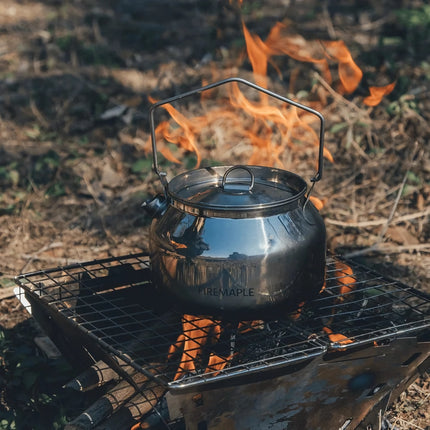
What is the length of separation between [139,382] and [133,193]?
101 inches

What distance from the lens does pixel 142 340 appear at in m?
2.25

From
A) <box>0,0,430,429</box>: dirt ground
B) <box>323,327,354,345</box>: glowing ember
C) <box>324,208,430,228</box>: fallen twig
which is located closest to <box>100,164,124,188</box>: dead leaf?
<box>0,0,430,429</box>: dirt ground

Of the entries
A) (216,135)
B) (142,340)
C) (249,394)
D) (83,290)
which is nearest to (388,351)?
(249,394)

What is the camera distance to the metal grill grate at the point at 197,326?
83.4 inches

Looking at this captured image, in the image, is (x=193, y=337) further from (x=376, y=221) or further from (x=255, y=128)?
(x=255, y=128)

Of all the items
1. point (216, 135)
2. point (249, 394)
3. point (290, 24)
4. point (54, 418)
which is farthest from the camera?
point (290, 24)

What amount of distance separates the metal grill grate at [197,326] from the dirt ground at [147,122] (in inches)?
22.1

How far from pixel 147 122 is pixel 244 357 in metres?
3.97

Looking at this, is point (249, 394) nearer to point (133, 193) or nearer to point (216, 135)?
point (133, 193)

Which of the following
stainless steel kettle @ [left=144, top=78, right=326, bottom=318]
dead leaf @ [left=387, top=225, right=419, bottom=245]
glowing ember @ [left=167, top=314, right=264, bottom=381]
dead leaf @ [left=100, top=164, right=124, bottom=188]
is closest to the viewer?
stainless steel kettle @ [left=144, top=78, right=326, bottom=318]

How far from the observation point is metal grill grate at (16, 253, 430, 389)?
2.12m

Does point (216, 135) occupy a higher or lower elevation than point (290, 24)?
lower

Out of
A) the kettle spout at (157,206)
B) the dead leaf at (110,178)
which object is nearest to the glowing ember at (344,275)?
the kettle spout at (157,206)

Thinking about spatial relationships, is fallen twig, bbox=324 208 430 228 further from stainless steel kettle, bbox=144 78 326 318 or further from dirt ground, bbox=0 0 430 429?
stainless steel kettle, bbox=144 78 326 318
